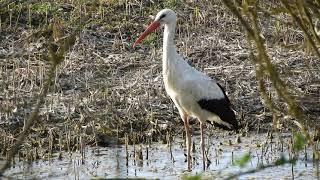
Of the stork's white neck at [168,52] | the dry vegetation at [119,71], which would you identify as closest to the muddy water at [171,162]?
the dry vegetation at [119,71]

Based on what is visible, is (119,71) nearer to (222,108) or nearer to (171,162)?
(222,108)

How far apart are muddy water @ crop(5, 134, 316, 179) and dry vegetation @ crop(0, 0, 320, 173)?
0.64ft

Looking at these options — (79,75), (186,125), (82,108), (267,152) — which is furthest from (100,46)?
(267,152)

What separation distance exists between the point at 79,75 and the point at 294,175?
357cm

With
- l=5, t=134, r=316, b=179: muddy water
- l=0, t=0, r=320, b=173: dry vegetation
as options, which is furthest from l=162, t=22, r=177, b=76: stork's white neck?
l=5, t=134, r=316, b=179: muddy water

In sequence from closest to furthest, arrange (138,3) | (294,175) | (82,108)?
(294,175) < (82,108) < (138,3)

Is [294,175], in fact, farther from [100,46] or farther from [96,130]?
[100,46]

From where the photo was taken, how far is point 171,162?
27.0ft

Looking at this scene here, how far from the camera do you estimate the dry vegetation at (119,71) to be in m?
8.77

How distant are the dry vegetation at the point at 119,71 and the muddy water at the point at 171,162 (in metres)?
0.20

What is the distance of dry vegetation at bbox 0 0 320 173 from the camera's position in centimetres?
877

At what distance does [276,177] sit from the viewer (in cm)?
737

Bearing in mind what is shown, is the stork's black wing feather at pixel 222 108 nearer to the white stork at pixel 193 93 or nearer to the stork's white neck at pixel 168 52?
the white stork at pixel 193 93

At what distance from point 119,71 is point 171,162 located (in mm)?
2305
